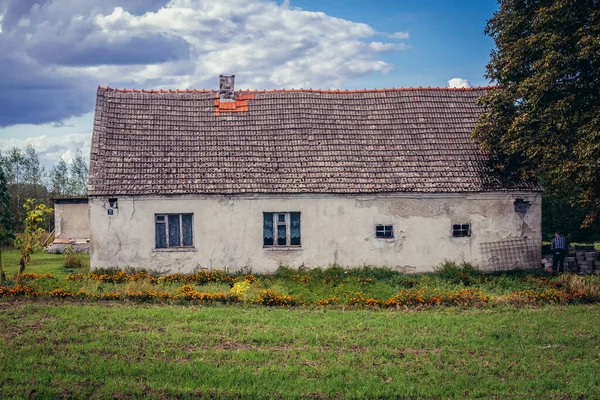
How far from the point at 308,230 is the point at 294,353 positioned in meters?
10.1

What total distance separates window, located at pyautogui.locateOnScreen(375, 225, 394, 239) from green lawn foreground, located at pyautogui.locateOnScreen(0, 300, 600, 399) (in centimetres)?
593

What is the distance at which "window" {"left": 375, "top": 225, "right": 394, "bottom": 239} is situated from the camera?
2181 cm

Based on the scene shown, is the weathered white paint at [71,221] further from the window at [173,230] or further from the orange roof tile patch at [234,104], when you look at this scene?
the window at [173,230]

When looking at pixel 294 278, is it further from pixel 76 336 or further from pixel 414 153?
pixel 76 336

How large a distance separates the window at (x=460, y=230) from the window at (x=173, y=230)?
9859 millimetres

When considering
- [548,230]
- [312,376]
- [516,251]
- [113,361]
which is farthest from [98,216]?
[548,230]

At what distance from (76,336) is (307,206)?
10719 millimetres

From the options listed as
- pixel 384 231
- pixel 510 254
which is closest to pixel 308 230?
pixel 384 231

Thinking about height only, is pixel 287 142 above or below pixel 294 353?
above

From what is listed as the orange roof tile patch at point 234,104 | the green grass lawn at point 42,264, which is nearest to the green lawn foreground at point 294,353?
the green grass lawn at point 42,264

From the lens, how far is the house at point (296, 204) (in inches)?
843

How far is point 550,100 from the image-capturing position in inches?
813

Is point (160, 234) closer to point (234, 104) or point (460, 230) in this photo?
point (234, 104)

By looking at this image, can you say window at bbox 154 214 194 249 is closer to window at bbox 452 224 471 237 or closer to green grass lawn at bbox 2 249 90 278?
green grass lawn at bbox 2 249 90 278
